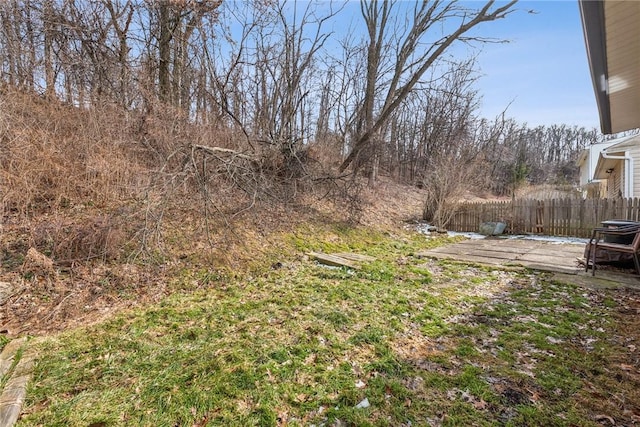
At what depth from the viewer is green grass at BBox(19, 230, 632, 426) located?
6.42ft

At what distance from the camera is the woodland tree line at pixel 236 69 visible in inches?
265

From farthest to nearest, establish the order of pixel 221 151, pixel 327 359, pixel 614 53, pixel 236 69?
pixel 236 69
pixel 221 151
pixel 614 53
pixel 327 359

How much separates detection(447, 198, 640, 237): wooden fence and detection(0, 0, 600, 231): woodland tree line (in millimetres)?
1034

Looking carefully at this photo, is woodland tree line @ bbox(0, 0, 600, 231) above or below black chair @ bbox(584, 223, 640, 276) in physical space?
above

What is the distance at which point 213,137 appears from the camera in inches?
309

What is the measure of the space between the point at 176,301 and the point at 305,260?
2.43m

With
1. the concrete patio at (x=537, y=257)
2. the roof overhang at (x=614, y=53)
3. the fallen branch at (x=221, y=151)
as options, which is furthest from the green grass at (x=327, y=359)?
the roof overhang at (x=614, y=53)

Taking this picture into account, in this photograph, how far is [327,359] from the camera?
2.55 meters

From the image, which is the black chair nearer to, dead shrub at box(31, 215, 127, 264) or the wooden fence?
the wooden fence

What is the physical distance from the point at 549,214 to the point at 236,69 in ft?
33.8

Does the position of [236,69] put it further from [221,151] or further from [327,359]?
[327,359]

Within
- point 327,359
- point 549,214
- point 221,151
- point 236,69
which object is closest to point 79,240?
point 221,151

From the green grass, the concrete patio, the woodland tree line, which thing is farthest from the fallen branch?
the concrete patio

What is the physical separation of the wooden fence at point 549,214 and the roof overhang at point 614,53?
198 inches
